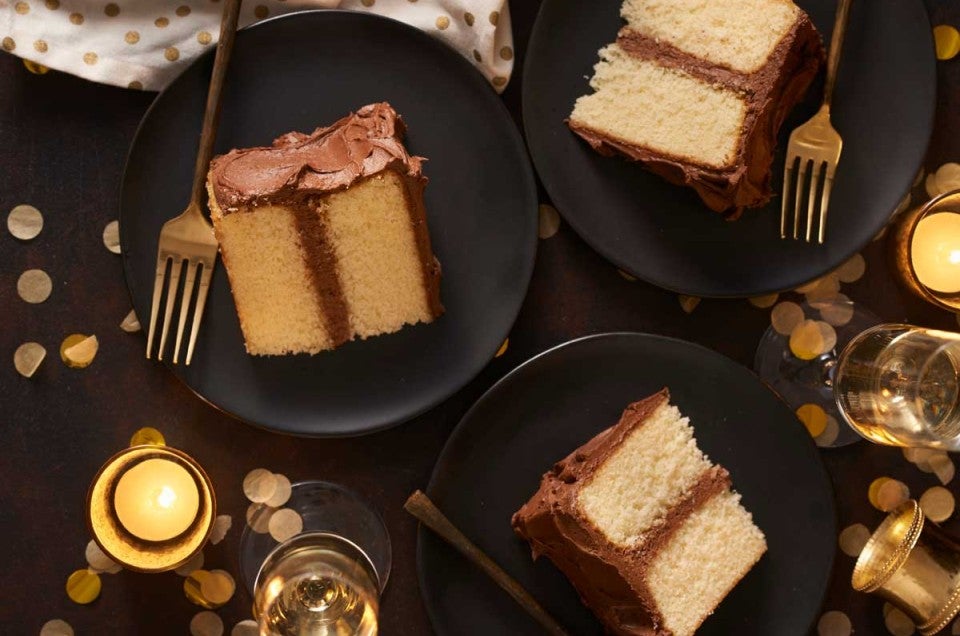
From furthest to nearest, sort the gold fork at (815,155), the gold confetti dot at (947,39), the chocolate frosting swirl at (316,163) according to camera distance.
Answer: the gold confetti dot at (947,39)
the gold fork at (815,155)
the chocolate frosting swirl at (316,163)

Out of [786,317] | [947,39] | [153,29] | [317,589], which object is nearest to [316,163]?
[153,29]

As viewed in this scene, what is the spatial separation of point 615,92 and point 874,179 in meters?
0.73

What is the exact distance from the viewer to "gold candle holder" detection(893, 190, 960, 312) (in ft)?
8.65

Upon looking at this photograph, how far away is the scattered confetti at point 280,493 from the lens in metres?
2.64

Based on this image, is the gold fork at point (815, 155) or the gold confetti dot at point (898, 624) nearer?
the gold fork at point (815, 155)

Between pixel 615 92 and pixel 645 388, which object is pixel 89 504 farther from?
pixel 615 92

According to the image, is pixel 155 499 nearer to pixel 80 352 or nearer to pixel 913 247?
pixel 80 352

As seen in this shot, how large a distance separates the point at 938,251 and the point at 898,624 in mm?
1044

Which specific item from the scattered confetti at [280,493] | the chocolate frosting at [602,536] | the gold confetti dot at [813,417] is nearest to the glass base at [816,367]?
the gold confetti dot at [813,417]

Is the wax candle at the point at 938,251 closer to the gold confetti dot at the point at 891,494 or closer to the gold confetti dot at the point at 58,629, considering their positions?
the gold confetti dot at the point at 891,494

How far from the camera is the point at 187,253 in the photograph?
8.21 ft

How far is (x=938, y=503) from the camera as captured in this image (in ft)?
8.99

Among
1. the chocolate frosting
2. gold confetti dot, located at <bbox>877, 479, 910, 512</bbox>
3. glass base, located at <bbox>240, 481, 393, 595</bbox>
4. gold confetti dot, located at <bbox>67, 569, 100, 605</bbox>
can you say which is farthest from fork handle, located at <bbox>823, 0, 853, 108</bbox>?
gold confetti dot, located at <bbox>67, 569, 100, 605</bbox>

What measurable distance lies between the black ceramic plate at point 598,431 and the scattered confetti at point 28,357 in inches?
45.1
